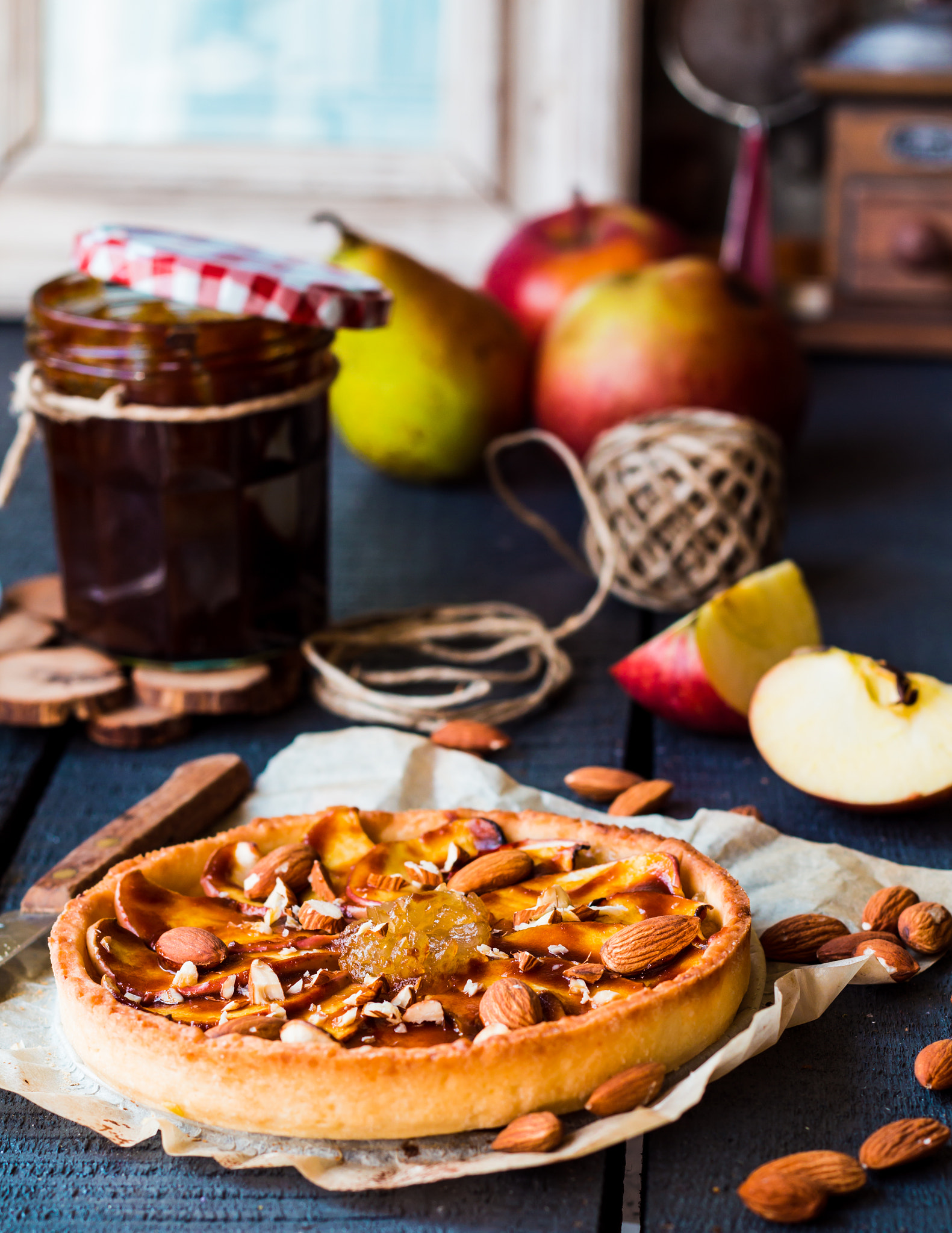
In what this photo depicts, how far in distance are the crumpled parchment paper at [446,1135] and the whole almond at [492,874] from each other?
13 cm

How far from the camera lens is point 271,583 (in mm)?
1036

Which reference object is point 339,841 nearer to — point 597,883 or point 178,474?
point 597,883

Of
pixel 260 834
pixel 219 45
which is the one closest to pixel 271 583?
pixel 260 834

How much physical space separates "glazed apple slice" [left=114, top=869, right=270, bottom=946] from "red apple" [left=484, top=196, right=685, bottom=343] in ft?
3.23

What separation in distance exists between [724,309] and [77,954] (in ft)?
3.09

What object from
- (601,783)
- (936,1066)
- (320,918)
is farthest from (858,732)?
(320,918)

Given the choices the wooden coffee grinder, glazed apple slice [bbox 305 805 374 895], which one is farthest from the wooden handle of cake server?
the wooden coffee grinder

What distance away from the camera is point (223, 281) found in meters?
0.91

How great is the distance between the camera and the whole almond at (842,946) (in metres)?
0.72

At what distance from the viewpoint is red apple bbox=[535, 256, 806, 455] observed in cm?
135

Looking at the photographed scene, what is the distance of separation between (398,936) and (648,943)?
116mm

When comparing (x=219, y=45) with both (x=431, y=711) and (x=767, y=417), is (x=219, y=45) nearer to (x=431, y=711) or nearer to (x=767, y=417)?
(x=767, y=417)

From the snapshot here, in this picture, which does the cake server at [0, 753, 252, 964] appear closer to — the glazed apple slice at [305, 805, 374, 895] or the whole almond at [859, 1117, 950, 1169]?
the glazed apple slice at [305, 805, 374, 895]

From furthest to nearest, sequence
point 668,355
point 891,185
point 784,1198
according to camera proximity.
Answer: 1. point 891,185
2. point 668,355
3. point 784,1198
